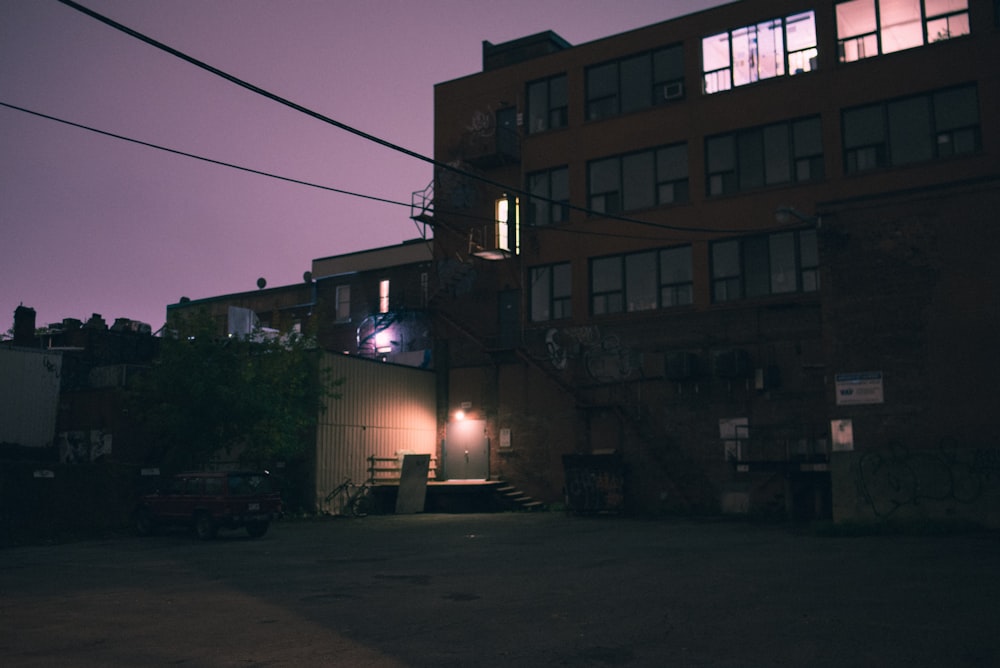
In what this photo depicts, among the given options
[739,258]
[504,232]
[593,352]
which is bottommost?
[593,352]

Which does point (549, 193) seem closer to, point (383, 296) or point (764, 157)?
point (764, 157)

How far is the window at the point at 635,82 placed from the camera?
33094mm

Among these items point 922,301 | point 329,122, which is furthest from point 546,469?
point 329,122

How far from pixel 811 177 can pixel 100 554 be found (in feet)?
78.7

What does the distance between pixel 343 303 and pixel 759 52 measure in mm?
25672

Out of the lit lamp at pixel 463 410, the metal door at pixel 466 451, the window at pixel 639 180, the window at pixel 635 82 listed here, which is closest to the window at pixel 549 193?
the window at pixel 639 180

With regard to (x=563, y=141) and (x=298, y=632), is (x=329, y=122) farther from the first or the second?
(x=563, y=141)

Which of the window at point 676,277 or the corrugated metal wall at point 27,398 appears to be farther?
the corrugated metal wall at point 27,398

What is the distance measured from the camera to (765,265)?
3019cm

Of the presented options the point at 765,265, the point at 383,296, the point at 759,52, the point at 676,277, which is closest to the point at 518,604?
the point at 765,265

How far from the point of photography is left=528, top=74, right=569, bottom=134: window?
117 feet

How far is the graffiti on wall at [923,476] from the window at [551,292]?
14.8 metres

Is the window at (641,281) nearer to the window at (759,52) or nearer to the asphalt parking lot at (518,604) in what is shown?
the window at (759,52)

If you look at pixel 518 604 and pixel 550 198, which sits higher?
pixel 550 198
